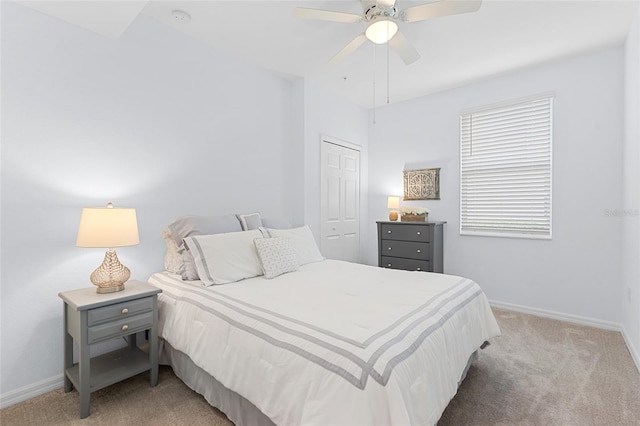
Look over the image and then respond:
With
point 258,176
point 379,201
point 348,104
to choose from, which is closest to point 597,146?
point 379,201

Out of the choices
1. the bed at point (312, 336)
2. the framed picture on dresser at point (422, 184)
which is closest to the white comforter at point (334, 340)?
the bed at point (312, 336)

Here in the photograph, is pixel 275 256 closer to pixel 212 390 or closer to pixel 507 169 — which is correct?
pixel 212 390

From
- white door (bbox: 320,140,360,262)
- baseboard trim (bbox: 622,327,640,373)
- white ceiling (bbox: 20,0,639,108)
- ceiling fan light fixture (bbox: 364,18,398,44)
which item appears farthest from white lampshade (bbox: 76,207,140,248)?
baseboard trim (bbox: 622,327,640,373)

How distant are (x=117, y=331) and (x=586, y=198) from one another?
4256mm

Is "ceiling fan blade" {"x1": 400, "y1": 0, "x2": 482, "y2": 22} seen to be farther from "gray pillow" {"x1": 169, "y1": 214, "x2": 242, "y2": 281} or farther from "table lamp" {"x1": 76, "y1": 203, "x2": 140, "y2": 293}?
"table lamp" {"x1": 76, "y1": 203, "x2": 140, "y2": 293}

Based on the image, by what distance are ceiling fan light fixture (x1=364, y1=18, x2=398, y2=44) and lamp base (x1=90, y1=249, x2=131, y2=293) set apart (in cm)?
236

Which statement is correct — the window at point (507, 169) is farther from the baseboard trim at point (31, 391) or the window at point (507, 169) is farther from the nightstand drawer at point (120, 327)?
the baseboard trim at point (31, 391)

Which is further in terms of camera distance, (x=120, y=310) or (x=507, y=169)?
(x=507, y=169)

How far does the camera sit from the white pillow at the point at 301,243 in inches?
109

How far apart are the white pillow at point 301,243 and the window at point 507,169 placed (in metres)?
2.13

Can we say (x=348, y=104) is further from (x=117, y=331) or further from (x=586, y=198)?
(x=117, y=331)

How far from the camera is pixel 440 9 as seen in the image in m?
1.88

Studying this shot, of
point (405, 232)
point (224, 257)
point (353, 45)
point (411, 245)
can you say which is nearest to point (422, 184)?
point (405, 232)

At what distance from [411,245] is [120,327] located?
10.1ft
